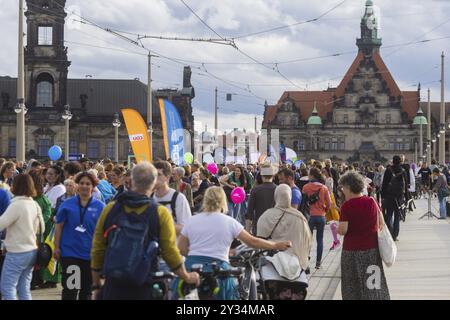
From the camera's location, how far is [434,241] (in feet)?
72.7

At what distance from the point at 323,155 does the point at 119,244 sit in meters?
119

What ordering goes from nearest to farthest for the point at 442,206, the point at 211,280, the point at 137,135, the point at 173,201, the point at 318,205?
the point at 211,280, the point at 173,201, the point at 318,205, the point at 137,135, the point at 442,206

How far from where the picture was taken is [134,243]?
738 centimetres

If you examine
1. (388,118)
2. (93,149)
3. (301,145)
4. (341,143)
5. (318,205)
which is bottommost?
(318,205)

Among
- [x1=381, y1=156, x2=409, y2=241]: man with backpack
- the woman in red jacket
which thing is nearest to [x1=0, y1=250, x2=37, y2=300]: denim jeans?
the woman in red jacket

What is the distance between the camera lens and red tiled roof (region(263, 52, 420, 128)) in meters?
124

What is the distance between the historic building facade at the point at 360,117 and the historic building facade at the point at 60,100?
82.9 ft

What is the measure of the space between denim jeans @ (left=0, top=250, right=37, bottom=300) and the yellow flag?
16.5m

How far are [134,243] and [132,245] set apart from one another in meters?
0.02

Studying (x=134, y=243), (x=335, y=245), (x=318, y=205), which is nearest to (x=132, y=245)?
(x=134, y=243)

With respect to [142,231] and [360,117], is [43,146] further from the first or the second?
[142,231]

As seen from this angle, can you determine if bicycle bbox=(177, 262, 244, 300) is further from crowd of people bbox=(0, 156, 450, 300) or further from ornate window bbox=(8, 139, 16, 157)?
ornate window bbox=(8, 139, 16, 157)

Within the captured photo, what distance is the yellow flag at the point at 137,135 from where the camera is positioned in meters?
27.2
